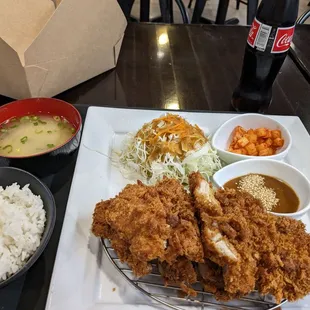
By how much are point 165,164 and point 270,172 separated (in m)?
0.60

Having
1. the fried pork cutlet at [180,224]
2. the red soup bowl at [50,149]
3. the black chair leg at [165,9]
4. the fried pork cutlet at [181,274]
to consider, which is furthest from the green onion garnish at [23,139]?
the black chair leg at [165,9]

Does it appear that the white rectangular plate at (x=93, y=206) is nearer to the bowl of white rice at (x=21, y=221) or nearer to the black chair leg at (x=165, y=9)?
the bowl of white rice at (x=21, y=221)

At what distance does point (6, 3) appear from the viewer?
2035 millimetres

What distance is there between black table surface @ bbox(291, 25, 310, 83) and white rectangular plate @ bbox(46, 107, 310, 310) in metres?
0.91

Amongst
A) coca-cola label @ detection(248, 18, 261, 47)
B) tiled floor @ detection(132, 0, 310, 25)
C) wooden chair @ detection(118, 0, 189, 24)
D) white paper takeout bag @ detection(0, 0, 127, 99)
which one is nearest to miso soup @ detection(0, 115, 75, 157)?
white paper takeout bag @ detection(0, 0, 127, 99)

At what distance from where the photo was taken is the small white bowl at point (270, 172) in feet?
5.71

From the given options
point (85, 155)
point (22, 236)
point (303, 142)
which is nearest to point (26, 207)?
point (22, 236)

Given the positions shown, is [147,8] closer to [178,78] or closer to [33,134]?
[178,78]

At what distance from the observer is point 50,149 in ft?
5.39

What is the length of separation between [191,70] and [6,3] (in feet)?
4.73

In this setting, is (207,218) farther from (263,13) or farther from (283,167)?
(263,13)

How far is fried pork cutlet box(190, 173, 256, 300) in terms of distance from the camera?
1159 millimetres

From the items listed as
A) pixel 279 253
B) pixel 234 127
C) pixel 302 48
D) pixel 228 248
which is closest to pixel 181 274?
pixel 228 248

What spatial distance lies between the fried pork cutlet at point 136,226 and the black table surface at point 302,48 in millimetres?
2040
